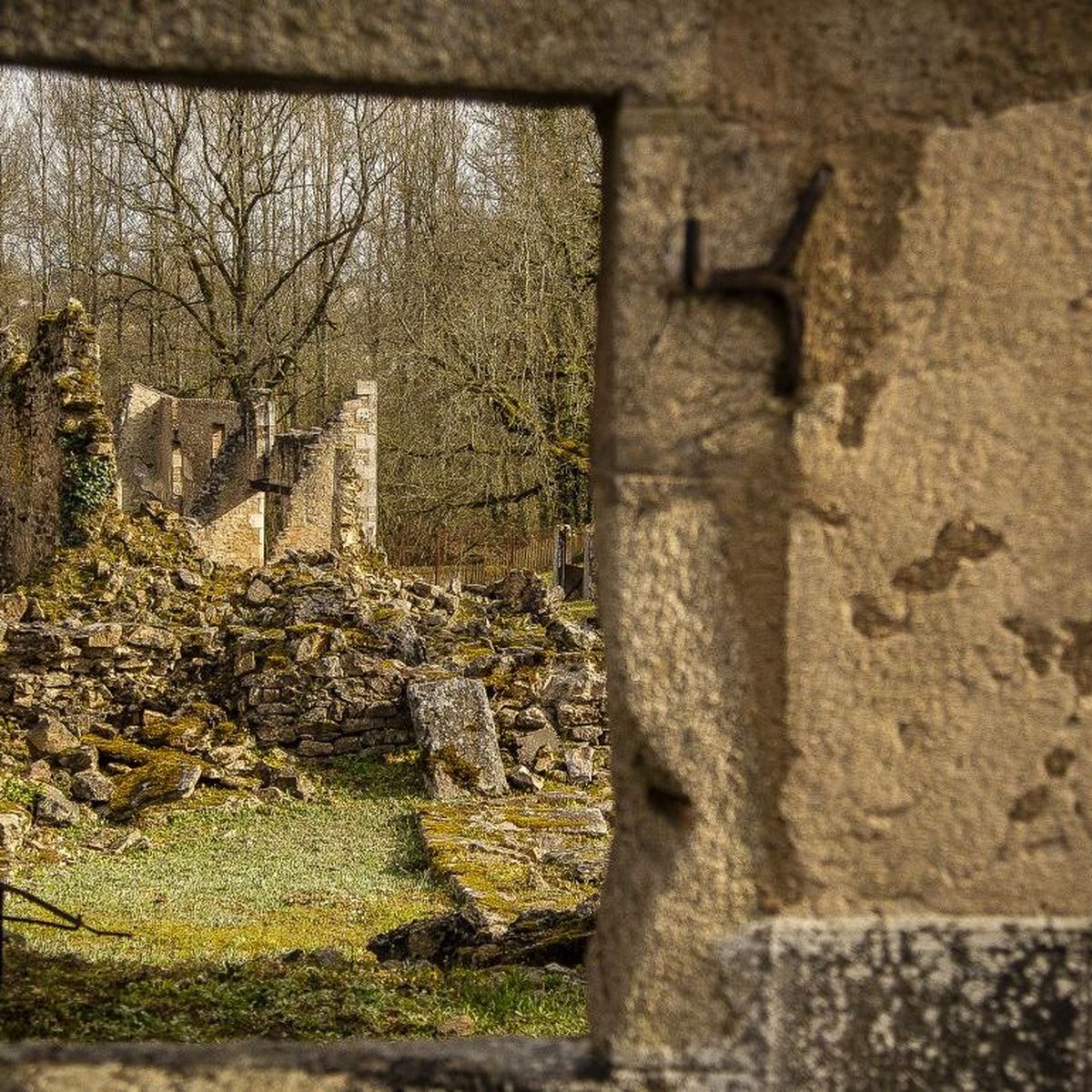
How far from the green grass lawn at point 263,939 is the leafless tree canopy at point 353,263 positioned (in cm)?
1091

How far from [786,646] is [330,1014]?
248 cm

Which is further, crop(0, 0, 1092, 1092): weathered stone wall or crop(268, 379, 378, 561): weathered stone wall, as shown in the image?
crop(268, 379, 378, 561): weathered stone wall

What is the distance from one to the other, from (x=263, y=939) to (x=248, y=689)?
4884 millimetres

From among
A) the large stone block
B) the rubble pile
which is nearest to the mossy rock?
the rubble pile

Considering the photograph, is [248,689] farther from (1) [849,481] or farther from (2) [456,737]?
(1) [849,481]

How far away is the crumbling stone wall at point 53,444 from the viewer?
42.9ft

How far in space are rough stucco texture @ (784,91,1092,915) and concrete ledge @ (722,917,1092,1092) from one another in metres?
0.06

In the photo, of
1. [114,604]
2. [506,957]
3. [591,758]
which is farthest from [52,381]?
[506,957]

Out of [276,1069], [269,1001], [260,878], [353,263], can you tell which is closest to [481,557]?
[353,263]

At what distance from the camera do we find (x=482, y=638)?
12305 mm

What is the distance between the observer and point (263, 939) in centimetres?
586

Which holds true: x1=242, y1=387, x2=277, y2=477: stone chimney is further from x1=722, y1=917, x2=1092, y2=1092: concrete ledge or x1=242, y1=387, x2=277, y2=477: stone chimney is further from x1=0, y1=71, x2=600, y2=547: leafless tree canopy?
x1=722, y1=917, x2=1092, y2=1092: concrete ledge

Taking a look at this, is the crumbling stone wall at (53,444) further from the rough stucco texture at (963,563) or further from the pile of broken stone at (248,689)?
the rough stucco texture at (963,563)

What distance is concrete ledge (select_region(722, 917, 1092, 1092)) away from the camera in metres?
2.03
